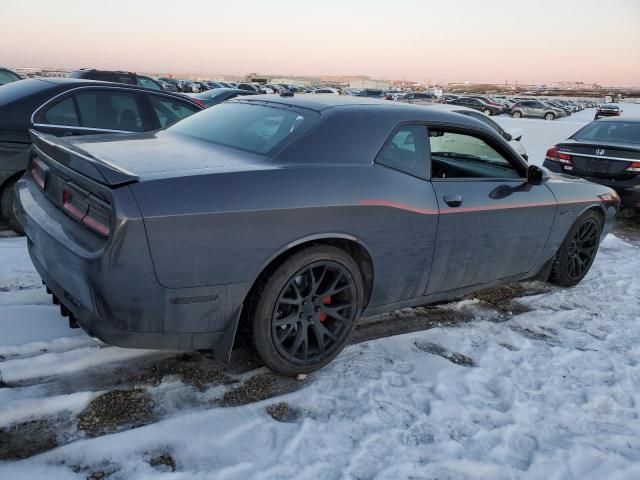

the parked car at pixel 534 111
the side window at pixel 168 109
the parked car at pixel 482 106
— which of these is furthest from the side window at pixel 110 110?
the parked car at pixel 534 111

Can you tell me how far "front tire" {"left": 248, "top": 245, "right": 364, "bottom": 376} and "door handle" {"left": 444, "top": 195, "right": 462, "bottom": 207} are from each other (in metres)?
0.80

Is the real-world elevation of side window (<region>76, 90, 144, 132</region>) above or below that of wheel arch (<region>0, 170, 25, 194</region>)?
above

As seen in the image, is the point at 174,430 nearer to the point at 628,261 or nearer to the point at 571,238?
the point at 571,238

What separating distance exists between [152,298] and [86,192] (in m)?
0.61

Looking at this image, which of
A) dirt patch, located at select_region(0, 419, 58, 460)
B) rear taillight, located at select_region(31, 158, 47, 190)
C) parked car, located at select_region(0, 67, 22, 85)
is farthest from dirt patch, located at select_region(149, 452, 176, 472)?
parked car, located at select_region(0, 67, 22, 85)

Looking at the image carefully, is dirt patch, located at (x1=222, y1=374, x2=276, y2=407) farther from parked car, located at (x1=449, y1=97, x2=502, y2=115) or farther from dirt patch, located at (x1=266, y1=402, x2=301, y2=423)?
parked car, located at (x1=449, y1=97, x2=502, y2=115)

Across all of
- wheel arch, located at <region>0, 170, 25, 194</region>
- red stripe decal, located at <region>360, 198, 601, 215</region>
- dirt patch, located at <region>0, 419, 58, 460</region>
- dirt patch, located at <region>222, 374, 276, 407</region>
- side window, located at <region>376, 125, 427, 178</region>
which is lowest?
dirt patch, located at <region>222, 374, 276, 407</region>

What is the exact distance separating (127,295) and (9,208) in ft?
11.1

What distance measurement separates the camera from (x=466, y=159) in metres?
4.44

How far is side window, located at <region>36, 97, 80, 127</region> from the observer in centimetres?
512

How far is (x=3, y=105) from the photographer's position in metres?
4.95

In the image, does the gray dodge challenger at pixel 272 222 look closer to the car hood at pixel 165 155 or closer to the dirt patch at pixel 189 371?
the car hood at pixel 165 155

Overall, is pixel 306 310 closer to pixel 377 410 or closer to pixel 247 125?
pixel 377 410

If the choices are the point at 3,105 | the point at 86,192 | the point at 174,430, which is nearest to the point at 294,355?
the point at 174,430
